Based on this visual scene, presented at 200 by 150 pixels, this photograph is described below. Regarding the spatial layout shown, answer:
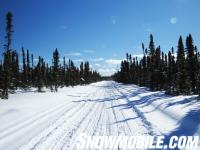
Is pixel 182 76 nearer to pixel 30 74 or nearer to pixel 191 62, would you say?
pixel 191 62

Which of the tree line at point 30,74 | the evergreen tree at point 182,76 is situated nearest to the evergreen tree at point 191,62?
the evergreen tree at point 182,76

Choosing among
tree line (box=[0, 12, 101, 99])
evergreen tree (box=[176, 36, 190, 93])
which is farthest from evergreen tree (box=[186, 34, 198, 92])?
tree line (box=[0, 12, 101, 99])

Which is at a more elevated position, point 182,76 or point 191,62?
point 191,62

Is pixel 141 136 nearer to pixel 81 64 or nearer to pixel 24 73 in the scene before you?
pixel 24 73

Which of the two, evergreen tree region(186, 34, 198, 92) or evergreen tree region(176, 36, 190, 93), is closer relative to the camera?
evergreen tree region(176, 36, 190, 93)

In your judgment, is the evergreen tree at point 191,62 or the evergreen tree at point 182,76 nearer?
the evergreen tree at point 182,76

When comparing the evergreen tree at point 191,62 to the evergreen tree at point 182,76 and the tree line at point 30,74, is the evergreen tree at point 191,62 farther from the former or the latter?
the tree line at point 30,74

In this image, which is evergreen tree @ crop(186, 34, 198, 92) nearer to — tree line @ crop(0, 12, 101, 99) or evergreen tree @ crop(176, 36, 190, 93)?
evergreen tree @ crop(176, 36, 190, 93)

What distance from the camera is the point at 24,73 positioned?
7056 centimetres

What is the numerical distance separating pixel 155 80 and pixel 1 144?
34.1 m

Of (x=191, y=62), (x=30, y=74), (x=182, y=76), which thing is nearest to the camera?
(x=182, y=76)

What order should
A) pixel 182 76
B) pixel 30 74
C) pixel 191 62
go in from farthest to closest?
pixel 30 74 → pixel 191 62 → pixel 182 76

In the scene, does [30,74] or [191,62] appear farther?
[30,74]

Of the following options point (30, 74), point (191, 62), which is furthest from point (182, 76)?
point (30, 74)
